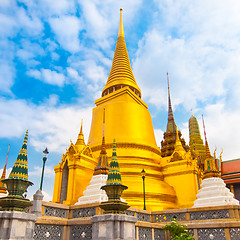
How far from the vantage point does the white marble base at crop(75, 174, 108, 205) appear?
12.0 meters

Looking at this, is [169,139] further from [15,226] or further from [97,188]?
[15,226]

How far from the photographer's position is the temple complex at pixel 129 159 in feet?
56.2

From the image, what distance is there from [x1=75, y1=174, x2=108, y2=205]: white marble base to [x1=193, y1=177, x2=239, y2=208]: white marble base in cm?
529

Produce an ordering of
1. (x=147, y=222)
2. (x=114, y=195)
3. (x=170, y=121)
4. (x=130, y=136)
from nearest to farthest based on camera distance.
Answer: (x=114, y=195) < (x=147, y=222) < (x=130, y=136) < (x=170, y=121)

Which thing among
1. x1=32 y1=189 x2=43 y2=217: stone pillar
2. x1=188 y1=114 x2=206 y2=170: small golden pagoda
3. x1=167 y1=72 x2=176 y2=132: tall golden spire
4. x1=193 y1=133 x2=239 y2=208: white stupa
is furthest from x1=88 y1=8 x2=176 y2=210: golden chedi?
x1=188 y1=114 x2=206 y2=170: small golden pagoda

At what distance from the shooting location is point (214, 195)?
1377 cm

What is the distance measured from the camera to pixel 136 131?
2266 centimetres

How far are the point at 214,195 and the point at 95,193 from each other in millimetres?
6629

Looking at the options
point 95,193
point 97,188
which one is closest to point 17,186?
point 95,193

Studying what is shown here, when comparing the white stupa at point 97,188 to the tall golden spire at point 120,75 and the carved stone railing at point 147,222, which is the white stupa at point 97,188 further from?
the tall golden spire at point 120,75

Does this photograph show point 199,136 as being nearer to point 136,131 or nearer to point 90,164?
point 136,131

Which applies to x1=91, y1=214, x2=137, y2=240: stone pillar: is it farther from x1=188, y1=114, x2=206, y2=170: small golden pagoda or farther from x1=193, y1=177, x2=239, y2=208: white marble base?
x1=188, y1=114, x2=206, y2=170: small golden pagoda

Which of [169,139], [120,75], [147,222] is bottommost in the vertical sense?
[147,222]

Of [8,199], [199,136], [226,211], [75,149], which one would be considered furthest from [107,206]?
[199,136]
